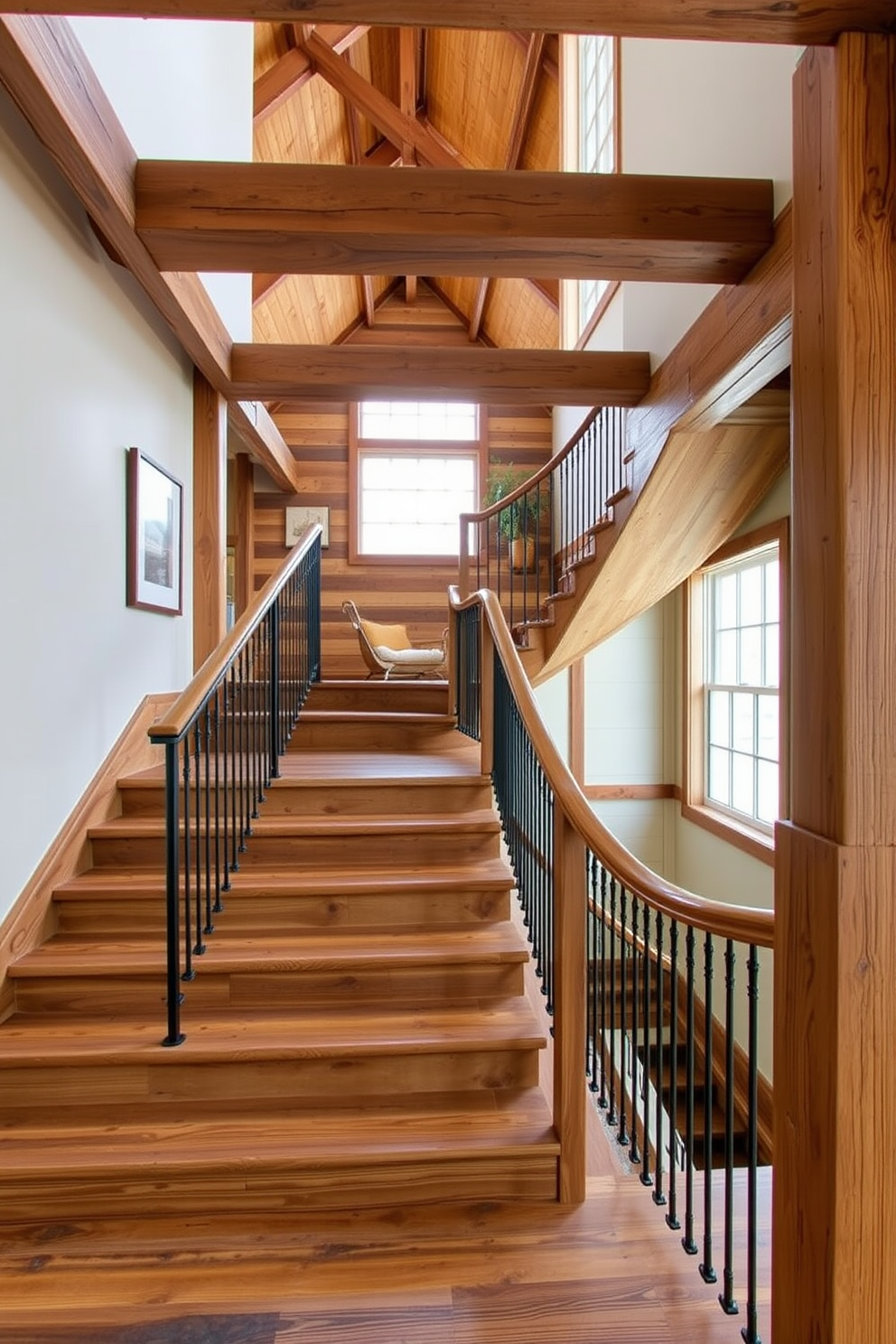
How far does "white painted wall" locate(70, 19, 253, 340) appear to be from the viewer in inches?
98.3

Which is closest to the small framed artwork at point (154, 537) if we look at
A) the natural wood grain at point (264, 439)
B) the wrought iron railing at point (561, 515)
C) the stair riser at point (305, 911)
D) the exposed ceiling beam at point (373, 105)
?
the natural wood grain at point (264, 439)

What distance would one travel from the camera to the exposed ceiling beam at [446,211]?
2164 millimetres

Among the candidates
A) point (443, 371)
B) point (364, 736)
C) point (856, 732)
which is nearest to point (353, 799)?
point (364, 736)

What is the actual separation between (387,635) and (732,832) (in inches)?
124

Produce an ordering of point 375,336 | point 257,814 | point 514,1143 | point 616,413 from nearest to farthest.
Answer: point 514,1143
point 257,814
point 616,413
point 375,336

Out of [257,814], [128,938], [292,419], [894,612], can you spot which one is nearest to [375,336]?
[292,419]

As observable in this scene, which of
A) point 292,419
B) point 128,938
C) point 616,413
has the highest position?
point 292,419

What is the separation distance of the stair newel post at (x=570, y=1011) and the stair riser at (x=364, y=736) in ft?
6.46

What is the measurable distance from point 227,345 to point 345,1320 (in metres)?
3.90

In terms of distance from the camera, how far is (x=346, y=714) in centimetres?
375

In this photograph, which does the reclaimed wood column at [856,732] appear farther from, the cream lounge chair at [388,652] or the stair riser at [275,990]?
the cream lounge chair at [388,652]

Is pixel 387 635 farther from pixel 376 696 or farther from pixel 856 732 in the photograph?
pixel 856 732

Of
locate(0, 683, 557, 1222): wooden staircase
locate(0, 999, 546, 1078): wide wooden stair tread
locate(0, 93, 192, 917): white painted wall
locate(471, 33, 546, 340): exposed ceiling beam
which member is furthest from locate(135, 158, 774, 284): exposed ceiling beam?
locate(471, 33, 546, 340): exposed ceiling beam

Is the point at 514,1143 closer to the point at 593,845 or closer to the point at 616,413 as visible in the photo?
the point at 593,845
